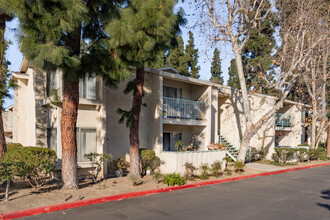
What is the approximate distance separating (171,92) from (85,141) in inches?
277

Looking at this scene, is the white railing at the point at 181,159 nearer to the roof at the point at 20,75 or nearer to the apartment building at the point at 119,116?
the apartment building at the point at 119,116

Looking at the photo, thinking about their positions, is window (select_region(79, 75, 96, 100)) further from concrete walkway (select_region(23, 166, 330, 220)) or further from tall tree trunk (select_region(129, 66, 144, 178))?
concrete walkway (select_region(23, 166, 330, 220))

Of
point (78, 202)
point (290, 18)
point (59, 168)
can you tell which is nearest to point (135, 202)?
point (78, 202)

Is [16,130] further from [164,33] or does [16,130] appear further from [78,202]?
[164,33]

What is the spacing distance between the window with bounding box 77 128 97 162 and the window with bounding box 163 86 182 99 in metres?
5.94

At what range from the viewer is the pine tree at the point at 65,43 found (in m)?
8.13

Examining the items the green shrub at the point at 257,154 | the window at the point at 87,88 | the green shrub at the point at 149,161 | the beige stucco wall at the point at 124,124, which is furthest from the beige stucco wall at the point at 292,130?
the window at the point at 87,88

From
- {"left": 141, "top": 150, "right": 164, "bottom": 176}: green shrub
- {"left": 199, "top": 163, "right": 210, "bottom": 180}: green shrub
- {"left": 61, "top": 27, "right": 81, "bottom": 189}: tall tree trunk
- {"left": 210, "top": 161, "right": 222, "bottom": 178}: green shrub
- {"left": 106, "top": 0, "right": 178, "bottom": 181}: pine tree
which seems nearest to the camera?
{"left": 106, "top": 0, "right": 178, "bottom": 181}: pine tree

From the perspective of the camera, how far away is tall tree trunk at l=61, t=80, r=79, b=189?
986cm

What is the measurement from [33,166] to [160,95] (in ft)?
25.1

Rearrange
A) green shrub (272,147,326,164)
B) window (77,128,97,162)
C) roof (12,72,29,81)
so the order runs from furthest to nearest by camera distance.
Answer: green shrub (272,147,326,164)
roof (12,72,29,81)
window (77,128,97,162)

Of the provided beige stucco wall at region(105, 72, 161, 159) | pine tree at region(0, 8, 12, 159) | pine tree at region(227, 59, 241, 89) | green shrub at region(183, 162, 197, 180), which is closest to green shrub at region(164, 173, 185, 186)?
green shrub at region(183, 162, 197, 180)

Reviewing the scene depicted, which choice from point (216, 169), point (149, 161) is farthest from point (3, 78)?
point (216, 169)

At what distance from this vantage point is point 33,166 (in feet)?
28.9
